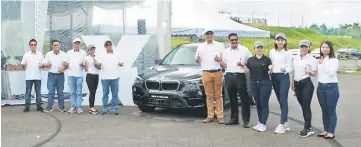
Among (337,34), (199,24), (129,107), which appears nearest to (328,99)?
(129,107)

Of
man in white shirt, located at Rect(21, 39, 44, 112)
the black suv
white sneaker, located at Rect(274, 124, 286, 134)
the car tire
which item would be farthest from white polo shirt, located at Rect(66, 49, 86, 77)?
white sneaker, located at Rect(274, 124, 286, 134)

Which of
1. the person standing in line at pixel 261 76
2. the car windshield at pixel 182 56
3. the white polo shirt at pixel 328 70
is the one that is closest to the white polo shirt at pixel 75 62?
the car windshield at pixel 182 56

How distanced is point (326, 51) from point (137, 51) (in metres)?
5.59

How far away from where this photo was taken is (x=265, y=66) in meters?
7.22

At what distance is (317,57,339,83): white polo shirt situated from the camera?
6.57 metres

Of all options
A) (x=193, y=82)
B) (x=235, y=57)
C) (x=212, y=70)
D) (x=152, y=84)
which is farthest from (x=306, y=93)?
(x=152, y=84)

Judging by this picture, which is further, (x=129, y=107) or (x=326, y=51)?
(x=129, y=107)

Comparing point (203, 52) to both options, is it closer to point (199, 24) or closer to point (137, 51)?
point (137, 51)

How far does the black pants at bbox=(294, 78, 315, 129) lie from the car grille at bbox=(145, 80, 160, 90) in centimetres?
289

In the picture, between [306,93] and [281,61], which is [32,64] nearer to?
[281,61]

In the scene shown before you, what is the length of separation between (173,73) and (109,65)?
1.38 metres

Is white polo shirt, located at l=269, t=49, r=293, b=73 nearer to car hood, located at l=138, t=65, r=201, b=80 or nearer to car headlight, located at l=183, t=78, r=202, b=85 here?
car headlight, located at l=183, t=78, r=202, b=85

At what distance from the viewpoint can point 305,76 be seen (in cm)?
692

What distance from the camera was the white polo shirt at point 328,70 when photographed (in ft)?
21.6
